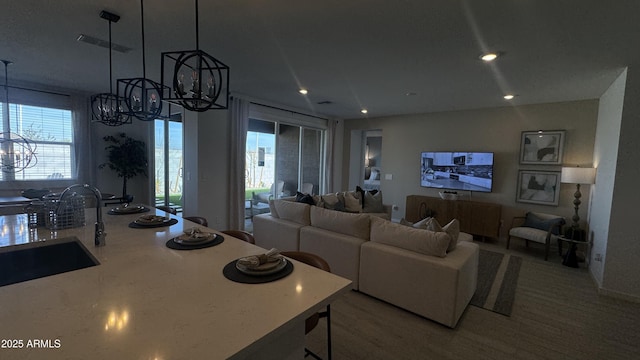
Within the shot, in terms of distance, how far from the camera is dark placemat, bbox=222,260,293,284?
1285mm

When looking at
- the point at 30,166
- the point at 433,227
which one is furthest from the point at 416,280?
the point at 30,166

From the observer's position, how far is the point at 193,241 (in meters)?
1.75

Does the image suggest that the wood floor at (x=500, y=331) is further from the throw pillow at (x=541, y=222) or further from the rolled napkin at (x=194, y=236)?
the throw pillow at (x=541, y=222)

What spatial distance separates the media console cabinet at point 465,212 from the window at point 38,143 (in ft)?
22.4

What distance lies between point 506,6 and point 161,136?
6.20m

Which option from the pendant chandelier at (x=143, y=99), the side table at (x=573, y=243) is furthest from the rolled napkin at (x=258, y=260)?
the side table at (x=573, y=243)

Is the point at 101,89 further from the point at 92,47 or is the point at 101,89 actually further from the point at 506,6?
the point at 506,6

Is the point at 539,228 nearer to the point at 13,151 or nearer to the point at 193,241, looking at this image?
the point at 193,241

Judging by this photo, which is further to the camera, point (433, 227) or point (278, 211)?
point (278, 211)

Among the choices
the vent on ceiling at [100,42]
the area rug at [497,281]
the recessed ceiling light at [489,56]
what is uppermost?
the recessed ceiling light at [489,56]

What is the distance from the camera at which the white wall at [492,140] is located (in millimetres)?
4555

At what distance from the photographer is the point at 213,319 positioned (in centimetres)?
98

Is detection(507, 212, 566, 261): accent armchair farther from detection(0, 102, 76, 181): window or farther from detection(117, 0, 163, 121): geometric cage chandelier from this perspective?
detection(0, 102, 76, 181): window

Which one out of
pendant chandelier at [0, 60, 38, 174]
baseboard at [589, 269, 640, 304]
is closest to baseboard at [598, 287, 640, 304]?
baseboard at [589, 269, 640, 304]
